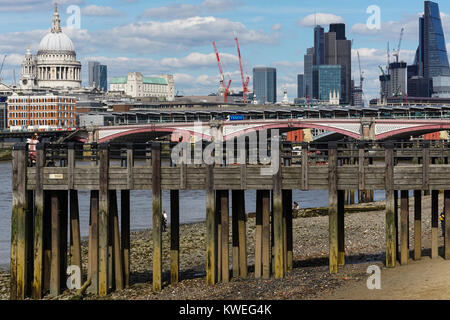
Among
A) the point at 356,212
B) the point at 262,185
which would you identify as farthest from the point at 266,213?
the point at 356,212

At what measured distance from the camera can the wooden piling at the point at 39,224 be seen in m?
26.2

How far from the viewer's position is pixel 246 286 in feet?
84.5

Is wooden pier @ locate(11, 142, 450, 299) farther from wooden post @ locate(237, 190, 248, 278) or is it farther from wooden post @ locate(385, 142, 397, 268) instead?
wooden post @ locate(237, 190, 248, 278)

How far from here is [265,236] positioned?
26.8 meters

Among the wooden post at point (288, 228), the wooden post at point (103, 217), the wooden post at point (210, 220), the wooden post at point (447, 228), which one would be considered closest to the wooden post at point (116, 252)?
the wooden post at point (103, 217)

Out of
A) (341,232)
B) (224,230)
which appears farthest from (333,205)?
(341,232)

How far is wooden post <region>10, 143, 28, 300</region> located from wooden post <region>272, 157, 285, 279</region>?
24.5ft

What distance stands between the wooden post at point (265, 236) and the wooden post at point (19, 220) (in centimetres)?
718

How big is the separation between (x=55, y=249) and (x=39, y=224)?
92 centimetres

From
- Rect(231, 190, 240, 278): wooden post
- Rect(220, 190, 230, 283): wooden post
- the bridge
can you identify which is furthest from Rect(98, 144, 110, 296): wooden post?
the bridge

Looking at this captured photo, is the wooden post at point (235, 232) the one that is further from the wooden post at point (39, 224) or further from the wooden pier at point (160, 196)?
the wooden post at point (39, 224)

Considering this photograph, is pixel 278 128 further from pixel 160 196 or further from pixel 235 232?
pixel 160 196

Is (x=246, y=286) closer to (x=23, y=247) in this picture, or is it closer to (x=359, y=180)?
(x=359, y=180)
